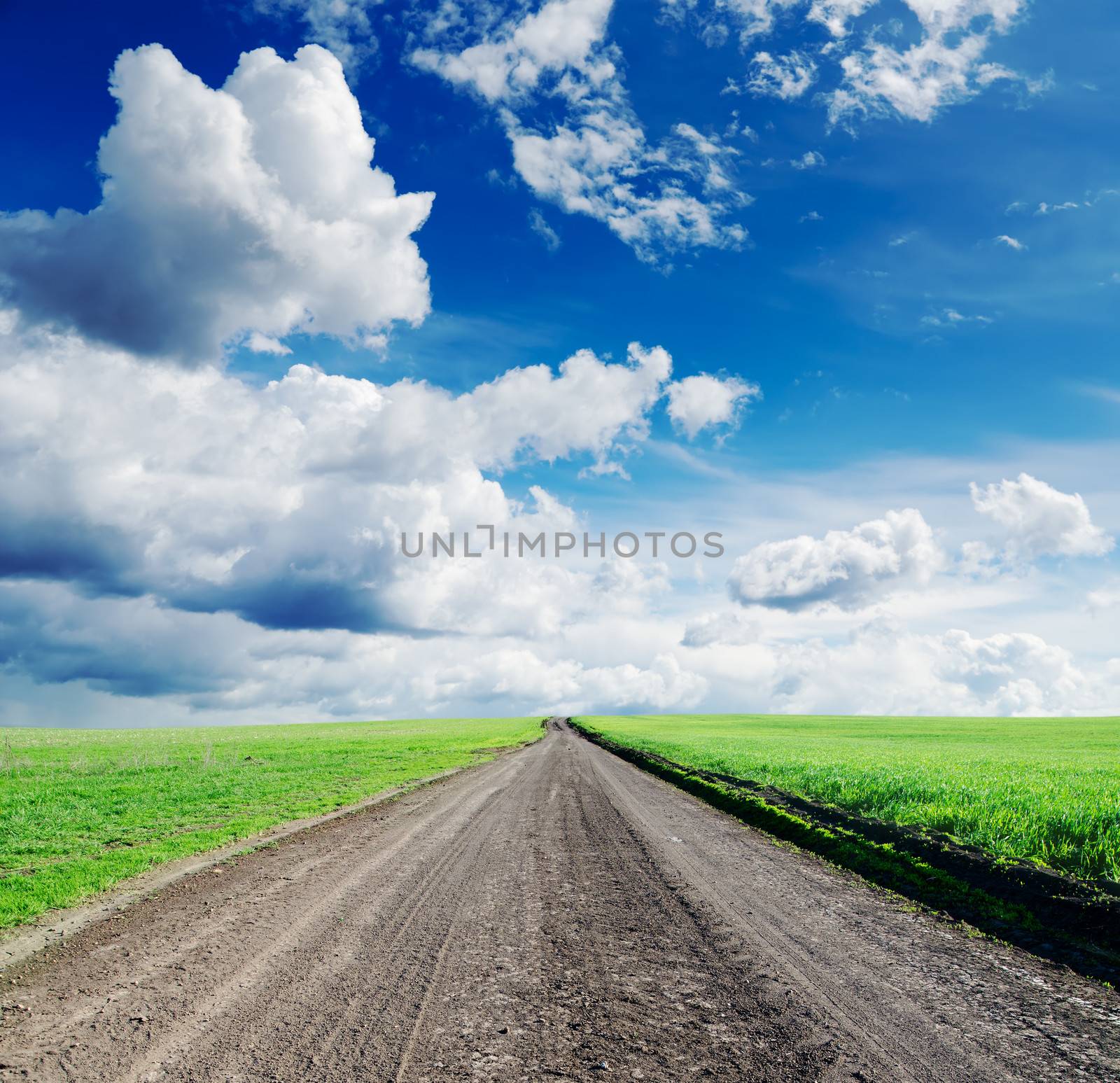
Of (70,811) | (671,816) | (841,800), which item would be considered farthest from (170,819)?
(841,800)

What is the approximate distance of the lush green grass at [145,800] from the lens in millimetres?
11836

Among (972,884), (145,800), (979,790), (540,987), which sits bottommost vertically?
(145,800)

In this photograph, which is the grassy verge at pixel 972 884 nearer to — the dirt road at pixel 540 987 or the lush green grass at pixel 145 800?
the dirt road at pixel 540 987

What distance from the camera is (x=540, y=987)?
21.2ft

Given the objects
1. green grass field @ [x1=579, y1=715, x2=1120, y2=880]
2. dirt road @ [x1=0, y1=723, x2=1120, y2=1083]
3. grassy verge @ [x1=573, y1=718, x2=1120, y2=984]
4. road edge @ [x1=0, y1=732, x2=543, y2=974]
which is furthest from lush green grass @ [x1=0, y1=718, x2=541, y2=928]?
green grass field @ [x1=579, y1=715, x2=1120, y2=880]

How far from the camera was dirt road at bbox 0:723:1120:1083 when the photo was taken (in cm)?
516

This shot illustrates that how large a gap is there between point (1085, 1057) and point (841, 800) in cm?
1345

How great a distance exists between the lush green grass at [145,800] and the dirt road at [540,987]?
7.82 feet

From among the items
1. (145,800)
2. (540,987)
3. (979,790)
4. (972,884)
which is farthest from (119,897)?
(979,790)

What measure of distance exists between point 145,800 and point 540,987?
766 inches

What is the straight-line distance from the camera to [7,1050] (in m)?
5.53

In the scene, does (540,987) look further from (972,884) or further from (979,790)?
(979,790)

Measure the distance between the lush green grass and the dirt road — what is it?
238cm

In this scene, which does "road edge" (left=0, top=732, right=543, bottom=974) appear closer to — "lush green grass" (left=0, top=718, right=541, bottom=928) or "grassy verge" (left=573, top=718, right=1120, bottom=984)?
"lush green grass" (left=0, top=718, right=541, bottom=928)
